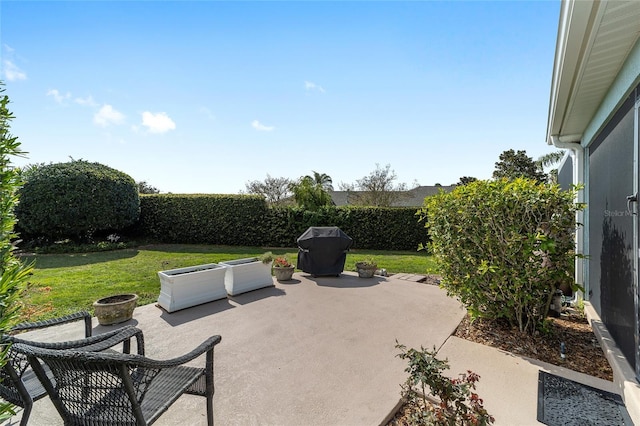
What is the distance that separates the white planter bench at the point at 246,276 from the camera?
5.54m

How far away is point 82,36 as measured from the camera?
4.54 meters

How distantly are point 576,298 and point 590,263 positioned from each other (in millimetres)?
767

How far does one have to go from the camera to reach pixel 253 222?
42.3ft

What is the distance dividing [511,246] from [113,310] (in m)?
5.54

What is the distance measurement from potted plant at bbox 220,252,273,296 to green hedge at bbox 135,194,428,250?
21.1 ft

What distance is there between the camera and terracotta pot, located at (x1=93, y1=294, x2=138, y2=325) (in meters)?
4.07

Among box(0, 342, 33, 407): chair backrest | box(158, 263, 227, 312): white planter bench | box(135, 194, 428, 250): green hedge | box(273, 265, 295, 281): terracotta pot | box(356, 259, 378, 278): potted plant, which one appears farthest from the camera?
box(135, 194, 428, 250): green hedge

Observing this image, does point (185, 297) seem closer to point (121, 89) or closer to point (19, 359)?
point (19, 359)

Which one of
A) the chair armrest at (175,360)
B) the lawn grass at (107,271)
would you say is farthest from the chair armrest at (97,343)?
the lawn grass at (107,271)

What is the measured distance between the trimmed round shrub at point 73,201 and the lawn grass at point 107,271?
1447 mm

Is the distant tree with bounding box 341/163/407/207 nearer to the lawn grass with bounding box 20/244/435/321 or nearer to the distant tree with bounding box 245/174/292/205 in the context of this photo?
the distant tree with bounding box 245/174/292/205

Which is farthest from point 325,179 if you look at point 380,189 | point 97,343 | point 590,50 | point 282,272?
point 97,343

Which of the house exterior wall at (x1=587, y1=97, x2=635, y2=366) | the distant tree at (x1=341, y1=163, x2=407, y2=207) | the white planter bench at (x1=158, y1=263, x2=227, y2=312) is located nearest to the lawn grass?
the white planter bench at (x1=158, y1=263, x2=227, y2=312)

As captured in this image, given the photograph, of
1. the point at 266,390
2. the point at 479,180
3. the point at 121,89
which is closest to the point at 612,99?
the point at 479,180
